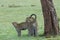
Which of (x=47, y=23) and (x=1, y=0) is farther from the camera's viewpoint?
(x=1, y=0)

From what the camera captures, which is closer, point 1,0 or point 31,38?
point 31,38

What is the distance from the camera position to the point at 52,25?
38.9 feet

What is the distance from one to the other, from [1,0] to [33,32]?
2300 centimetres

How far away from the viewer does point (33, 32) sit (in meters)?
12.1

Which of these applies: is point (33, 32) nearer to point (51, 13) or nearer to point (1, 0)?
point (51, 13)

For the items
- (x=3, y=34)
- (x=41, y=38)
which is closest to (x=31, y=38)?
(x=41, y=38)

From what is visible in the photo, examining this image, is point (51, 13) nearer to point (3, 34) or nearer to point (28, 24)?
point (28, 24)

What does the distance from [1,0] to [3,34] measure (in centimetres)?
2161

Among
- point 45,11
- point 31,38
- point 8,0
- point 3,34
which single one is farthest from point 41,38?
point 8,0

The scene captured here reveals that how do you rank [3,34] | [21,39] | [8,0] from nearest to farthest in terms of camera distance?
[21,39]
[3,34]
[8,0]

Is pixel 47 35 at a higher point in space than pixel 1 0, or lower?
lower

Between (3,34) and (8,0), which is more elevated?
(8,0)

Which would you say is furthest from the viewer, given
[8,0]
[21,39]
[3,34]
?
[8,0]

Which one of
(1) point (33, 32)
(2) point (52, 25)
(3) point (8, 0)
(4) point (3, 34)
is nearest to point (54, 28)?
(2) point (52, 25)
